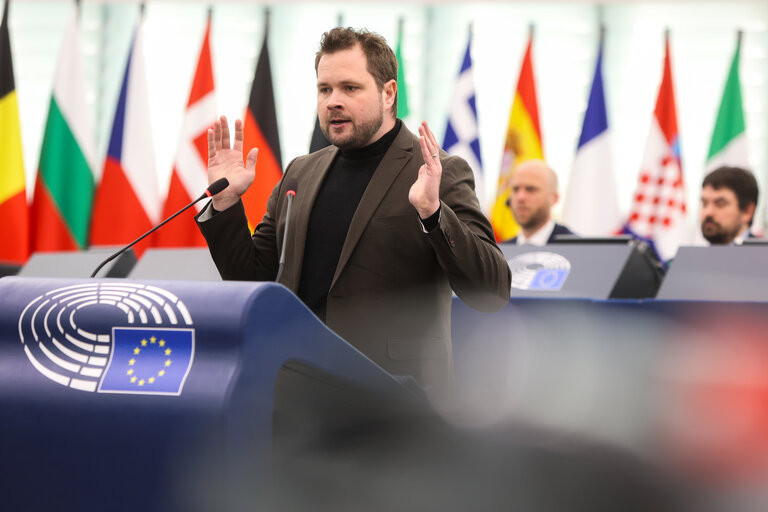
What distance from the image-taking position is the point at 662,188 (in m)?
6.05

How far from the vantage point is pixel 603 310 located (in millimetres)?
3002

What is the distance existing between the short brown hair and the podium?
0.93 metres

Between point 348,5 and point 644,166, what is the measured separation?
9.70 feet

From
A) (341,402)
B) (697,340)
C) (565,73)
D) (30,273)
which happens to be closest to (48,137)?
(30,273)

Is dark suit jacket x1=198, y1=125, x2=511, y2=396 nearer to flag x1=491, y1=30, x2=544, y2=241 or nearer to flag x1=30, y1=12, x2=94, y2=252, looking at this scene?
flag x1=491, y1=30, x2=544, y2=241

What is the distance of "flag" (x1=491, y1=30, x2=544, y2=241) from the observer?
5.99 m

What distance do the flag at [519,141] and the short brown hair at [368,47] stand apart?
163 inches

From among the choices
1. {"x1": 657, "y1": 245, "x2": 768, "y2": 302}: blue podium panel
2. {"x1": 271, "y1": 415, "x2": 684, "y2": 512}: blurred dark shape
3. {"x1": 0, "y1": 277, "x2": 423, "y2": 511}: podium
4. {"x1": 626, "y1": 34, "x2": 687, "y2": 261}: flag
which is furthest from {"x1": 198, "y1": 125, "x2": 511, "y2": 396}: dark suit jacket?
{"x1": 626, "y1": 34, "x2": 687, "y2": 261}: flag

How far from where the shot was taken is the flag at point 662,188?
5.92 m

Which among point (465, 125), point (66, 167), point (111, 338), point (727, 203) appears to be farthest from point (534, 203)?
point (111, 338)

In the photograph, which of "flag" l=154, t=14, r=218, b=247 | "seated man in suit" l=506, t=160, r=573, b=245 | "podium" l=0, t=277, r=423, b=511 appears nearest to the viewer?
"podium" l=0, t=277, r=423, b=511

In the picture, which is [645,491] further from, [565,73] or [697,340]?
[565,73]

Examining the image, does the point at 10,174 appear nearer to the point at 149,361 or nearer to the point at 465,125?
the point at 465,125

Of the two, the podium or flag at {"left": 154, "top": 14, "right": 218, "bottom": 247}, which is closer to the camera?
the podium
